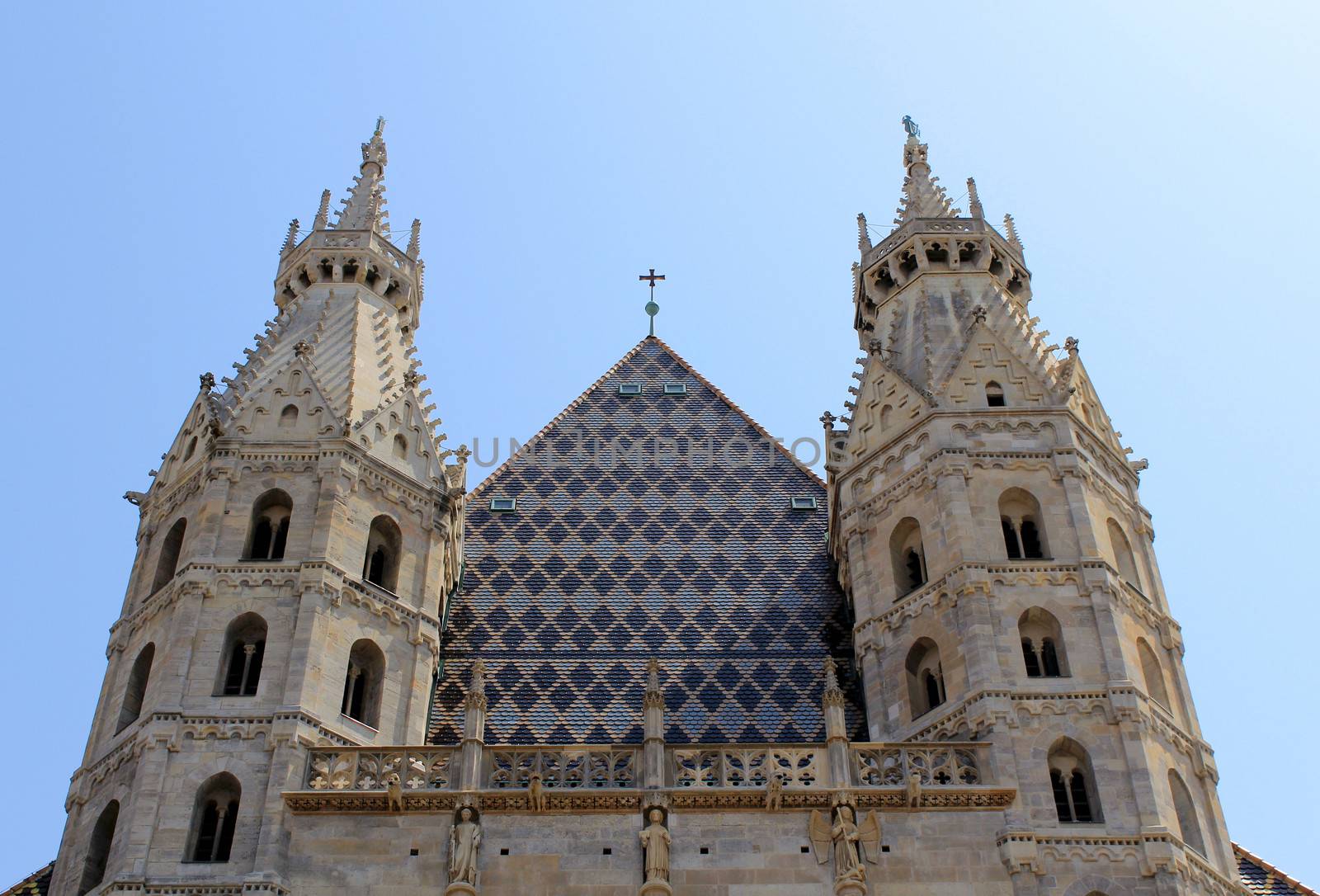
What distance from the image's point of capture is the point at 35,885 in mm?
18094

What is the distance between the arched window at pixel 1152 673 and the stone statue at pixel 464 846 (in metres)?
6.85

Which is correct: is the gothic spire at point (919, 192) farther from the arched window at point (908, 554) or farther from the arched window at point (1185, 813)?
the arched window at point (1185, 813)

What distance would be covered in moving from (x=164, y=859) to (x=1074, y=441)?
10656 millimetres

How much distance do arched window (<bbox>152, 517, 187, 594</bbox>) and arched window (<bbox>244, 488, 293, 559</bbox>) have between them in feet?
2.59

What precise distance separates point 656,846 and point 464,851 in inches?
66.6

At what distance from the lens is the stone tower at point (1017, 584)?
16266 mm

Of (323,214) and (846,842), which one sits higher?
(323,214)

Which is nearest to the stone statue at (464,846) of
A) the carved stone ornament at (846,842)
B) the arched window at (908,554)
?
the carved stone ornament at (846,842)

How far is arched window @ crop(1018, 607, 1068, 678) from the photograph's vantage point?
17719 millimetres

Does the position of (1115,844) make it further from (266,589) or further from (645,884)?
(266,589)

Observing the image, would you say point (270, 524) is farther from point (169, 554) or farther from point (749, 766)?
point (749, 766)

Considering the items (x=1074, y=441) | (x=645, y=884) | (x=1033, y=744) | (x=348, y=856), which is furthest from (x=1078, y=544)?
(x=348, y=856)

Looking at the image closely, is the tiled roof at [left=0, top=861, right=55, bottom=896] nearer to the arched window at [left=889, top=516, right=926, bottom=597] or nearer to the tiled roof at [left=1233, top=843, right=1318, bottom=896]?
the arched window at [left=889, top=516, right=926, bottom=597]

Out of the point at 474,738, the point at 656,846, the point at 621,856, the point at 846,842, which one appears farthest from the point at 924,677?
the point at 474,738
